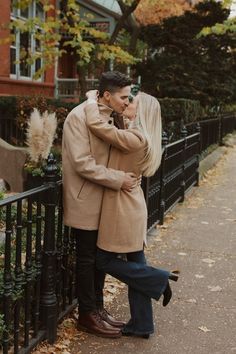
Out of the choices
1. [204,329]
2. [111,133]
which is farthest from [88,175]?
[204,329]

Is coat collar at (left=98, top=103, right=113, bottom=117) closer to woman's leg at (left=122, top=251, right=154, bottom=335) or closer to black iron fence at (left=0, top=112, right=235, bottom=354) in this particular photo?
black iron fence at (left=0, top=112, right=235, bottom=354)

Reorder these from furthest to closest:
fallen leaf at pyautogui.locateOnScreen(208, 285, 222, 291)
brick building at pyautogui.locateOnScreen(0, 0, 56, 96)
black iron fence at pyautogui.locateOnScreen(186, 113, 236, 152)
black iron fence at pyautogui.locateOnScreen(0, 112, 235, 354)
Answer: brick building at pyautogui.locateOnScreen(0, 0, 56, 96), black iron fence at pyautogui.locateOnScreen(186, 113, 236, 152), fallen leaf at pyautogui.locateOnScreen(208, 285, 222, 291), black iron fence at pyautogui.locateOnScreen(0, 112, 235, 354)

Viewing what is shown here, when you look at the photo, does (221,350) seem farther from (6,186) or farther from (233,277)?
(6,186)

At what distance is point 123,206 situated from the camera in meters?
3.60

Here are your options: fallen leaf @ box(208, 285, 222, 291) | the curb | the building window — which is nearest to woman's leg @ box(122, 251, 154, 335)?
fallen leaf @ box(208, 285, 222, 291)

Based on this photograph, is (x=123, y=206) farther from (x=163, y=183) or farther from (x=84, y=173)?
(x=163, y=183)

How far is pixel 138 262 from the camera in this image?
12.5ft

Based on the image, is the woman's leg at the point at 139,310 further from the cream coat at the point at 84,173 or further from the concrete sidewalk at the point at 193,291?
the cream coat at the point at 84,173

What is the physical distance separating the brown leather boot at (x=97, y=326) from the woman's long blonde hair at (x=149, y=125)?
1.11 m

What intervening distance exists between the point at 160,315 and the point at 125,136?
67.0 inches

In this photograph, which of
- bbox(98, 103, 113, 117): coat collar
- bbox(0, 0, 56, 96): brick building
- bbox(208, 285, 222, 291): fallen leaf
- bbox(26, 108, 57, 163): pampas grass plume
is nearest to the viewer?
bbox(98, 103, 113, 117): coat collar

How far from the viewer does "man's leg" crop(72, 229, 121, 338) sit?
3701mm

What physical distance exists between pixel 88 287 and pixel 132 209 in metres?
0.65

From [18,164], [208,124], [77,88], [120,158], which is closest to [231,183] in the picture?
[208,124]
